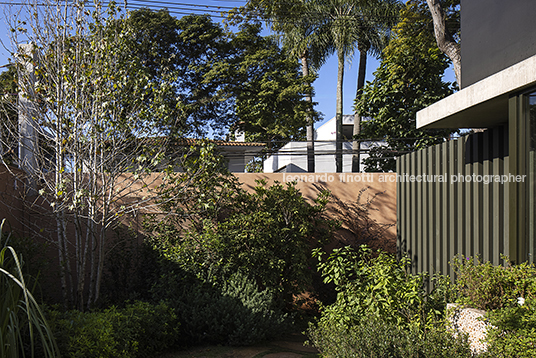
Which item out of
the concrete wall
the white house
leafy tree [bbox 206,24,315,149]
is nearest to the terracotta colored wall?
the concrete wall

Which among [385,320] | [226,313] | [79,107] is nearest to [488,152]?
[385,320]

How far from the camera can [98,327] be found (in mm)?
3893

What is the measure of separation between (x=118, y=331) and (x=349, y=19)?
1826cm

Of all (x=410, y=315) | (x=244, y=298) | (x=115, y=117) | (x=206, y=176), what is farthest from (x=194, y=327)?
(x=115, y=117)

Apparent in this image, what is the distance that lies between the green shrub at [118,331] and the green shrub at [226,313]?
0.24 m

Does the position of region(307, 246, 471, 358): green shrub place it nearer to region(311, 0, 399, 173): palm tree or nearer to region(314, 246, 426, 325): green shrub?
region(314, 246, 426, 325): green shrub

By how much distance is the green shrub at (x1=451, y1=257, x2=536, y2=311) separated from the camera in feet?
10.6

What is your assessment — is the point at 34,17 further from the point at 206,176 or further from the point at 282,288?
the point at 282,288

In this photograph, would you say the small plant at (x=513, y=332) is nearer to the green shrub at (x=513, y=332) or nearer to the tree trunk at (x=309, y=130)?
the green shrub at (x=513, y=332)

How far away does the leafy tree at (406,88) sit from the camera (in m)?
11.9

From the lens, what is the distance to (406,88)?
12484mm

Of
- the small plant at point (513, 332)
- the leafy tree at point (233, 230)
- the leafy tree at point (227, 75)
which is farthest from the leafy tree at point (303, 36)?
the small plant at point (513, 332)

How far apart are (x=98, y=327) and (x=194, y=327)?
1.28 metres

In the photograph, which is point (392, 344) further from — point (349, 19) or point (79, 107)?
point (349, 19)
